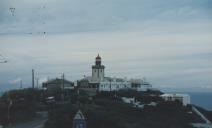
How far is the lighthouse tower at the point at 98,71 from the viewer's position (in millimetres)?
114750

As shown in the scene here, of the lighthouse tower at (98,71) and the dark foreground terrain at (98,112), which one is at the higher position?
the lighthouse tower at (98,71)

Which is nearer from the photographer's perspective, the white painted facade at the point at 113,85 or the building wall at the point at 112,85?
the building wall at the point at 112,85

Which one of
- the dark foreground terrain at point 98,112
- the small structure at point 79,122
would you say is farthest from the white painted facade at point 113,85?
the small structure at point 79,122

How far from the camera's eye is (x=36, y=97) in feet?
271

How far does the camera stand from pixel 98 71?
385 ft

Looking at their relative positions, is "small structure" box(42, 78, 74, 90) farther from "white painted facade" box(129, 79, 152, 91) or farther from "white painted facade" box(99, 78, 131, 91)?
"white painted facade" box(129, 79, 152, 91)

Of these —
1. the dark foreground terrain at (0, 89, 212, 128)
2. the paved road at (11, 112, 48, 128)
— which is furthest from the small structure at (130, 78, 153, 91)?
the paved road at (11, 112, 48, 128)

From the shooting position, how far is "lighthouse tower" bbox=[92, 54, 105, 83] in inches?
4518

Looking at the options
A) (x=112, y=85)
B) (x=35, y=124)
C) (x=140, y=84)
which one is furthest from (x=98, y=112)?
(x=140, y=84)

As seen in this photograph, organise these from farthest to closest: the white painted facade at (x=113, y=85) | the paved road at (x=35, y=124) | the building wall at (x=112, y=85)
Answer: the white painted facade at (x=113, y=85) < the building wall at (x=112, y=85) < the paved road at (x=35, y=124)

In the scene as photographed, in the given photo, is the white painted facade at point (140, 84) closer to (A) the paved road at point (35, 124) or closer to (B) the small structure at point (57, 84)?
(B) the small structure at point (57, 84)

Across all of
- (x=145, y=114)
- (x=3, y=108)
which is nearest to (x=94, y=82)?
(x=145, y=114)

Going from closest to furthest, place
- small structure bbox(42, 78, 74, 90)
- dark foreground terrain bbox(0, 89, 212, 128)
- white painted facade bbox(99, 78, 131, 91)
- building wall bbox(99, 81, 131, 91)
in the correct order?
dark foreground terrain bbox(0, 89, 212, 128), small structure bbox(42, 78, 74, 90), building wall bbox(99, 81, 131, 91), white painted facade bbox(99, 78, 131, 91)

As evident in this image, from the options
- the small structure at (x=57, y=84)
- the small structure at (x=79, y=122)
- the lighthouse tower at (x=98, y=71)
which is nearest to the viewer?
the small structure at (x=79, y=122)
